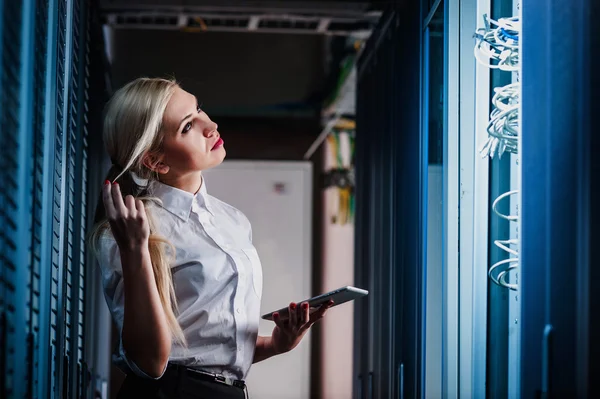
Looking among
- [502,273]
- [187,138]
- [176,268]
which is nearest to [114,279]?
[176,268]

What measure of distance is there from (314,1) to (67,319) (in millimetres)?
1474

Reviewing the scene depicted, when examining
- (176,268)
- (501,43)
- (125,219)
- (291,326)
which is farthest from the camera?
(291,326)

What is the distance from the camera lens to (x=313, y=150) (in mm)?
4902

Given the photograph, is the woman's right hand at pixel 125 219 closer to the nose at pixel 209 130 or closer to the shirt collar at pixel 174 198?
the shirt collar at pixel 174 198

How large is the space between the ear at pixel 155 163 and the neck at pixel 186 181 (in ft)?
0.08

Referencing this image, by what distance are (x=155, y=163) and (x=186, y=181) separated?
0.29 ft

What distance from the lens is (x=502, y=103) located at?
1.68 m

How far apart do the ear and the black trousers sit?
0.46 m

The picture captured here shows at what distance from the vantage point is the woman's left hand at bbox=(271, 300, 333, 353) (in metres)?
1.77

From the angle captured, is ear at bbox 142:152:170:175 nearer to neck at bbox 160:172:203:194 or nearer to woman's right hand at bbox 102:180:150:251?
neck at bbox 160:172:203:194

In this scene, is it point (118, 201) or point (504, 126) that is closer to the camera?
point (118, 201)

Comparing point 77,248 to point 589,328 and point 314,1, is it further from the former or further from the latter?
point 589,328

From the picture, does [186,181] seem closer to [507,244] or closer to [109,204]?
[109,204]

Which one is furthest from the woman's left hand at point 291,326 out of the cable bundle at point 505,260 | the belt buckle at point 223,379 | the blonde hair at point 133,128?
the cable bundle at point 505,260
